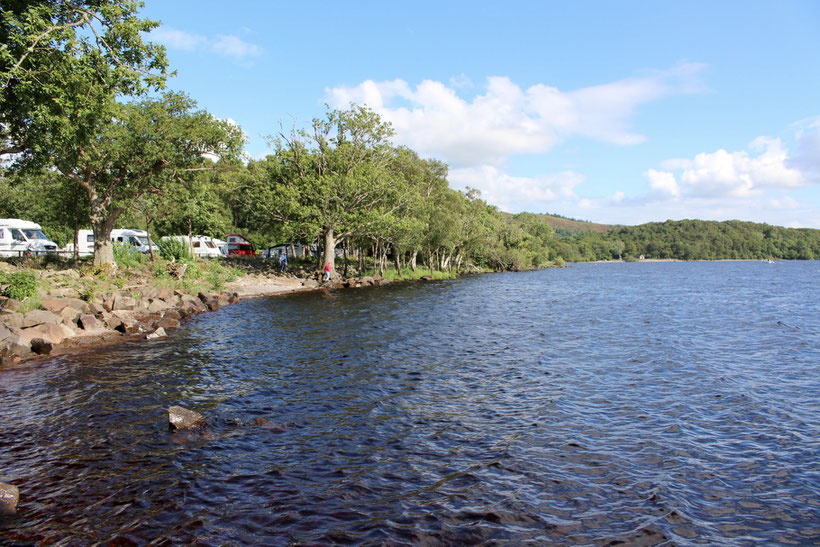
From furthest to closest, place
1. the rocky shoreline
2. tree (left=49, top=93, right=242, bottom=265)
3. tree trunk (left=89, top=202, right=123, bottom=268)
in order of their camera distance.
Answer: tree trunk (left=89, top=202, right=123, bottom=268)
tree (left=49, top=93, right=242, bottom=265)
the rocky shoreline

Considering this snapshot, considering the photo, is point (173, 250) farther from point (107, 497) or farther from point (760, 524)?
point (760, 524)

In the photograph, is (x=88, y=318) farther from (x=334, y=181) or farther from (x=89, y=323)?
(x=334, y=181)

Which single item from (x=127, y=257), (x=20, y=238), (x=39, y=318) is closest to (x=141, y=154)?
(x=127, y=257)

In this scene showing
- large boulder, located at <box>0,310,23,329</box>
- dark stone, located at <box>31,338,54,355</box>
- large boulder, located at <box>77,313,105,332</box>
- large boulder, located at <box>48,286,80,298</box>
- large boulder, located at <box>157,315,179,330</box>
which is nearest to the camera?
dark stone, located at <box>31,338,54,355</box>

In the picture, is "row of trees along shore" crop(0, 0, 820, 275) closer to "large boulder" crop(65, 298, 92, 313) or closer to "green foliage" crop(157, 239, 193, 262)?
"green foliage" crop(157, 239, 193, 262)

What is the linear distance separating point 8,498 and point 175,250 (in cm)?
4393

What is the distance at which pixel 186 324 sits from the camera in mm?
28672

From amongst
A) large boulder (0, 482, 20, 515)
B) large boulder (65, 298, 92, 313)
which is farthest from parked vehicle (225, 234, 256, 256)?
large boulder (0, 482, 20, 515)

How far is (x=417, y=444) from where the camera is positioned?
37.5 feet

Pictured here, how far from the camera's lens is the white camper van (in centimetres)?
4543

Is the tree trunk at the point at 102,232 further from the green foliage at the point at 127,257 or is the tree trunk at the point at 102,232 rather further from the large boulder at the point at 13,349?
the large boulder at the point at 13,349

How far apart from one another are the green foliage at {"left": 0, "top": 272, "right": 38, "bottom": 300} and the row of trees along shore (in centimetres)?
685

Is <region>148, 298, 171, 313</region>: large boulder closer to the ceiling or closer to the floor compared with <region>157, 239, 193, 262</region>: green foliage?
closer to the floor

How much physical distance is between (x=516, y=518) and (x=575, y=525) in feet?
3.10
